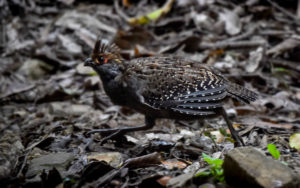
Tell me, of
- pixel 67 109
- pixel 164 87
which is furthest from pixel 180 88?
pixel 67 109

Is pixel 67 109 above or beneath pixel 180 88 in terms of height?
beneath

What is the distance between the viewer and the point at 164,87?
4555 mm

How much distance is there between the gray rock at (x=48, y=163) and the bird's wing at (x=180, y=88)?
47.1 inches

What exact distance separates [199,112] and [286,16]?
5.22 meters

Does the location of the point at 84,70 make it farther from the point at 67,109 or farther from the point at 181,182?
the point at 181,182

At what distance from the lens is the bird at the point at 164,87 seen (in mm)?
4484

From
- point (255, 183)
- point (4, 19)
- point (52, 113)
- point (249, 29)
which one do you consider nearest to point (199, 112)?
point (255, 183)

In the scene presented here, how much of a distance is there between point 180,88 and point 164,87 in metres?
0.18

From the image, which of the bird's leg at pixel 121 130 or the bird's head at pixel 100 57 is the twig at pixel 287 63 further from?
the bird's head at pixel 100 57

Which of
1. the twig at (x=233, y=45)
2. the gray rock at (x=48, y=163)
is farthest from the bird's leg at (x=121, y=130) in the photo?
the twig at (x=233, y=45)

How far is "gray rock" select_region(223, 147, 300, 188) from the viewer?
284 cm

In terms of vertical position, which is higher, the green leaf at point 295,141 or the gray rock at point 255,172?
the gray rock at point 255,172

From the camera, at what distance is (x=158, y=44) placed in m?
7.96

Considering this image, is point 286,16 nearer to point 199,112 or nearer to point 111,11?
point 111,11
